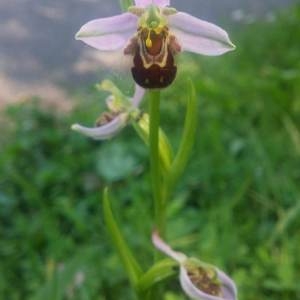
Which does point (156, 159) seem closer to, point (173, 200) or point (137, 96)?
point (137, 96)

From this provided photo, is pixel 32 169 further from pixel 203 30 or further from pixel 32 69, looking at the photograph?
pixel 203 30

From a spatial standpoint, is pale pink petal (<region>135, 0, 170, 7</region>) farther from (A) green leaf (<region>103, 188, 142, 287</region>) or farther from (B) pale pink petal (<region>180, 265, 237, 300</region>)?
(B) pale pink petal (<region>180, 265, 237, 300</region>)

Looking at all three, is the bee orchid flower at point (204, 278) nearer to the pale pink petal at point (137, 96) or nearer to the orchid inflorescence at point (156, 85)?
the orchid inflorescence at point (156, 85)

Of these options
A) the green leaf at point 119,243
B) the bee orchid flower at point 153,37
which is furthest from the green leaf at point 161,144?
the bee orchid flower at point 153,37

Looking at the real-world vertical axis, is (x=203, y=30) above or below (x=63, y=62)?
above

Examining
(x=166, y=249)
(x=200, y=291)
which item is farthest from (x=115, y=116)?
(x=200, y=291)

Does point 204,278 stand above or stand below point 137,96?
below

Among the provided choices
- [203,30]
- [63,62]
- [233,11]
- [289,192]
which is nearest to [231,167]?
[289,192]
